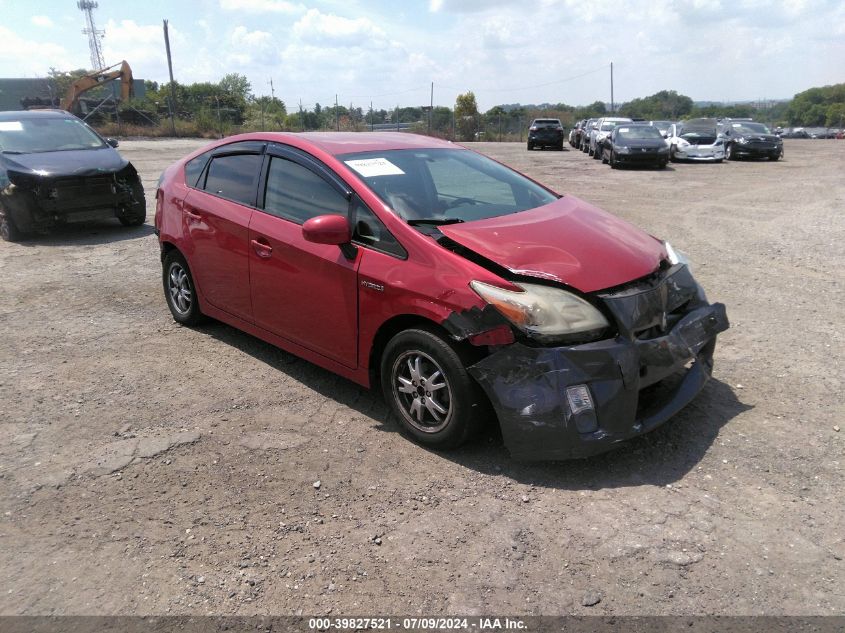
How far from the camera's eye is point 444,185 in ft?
14.7

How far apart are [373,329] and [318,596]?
5.20 feet

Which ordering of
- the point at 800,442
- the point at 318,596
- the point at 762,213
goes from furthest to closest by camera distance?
the point at 762,213 → the point at 800,442 → the point at 318,596

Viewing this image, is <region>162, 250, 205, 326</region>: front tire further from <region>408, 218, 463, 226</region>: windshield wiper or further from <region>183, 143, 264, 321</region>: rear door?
<region>408, 218, 463, 226</region>: windshield wiper

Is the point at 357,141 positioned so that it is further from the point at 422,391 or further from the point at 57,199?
the point at 57,199

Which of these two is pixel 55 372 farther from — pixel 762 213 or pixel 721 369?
pixel 762 213

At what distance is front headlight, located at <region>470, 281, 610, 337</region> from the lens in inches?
129

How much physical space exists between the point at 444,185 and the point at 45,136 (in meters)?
8.30

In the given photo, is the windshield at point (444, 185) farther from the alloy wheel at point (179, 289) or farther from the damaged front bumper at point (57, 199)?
the damaged front bumper at point (57, 199)

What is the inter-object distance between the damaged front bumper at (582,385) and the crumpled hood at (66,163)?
27.0ft

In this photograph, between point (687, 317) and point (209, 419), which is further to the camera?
point (209, 419)

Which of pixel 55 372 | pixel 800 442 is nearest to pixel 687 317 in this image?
pixel 800 442

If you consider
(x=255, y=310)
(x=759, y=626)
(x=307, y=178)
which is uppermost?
(x=307, y=178)

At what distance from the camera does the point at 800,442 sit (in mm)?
3750

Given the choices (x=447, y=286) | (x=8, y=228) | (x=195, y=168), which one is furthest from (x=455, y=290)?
(x=8, y=228)
